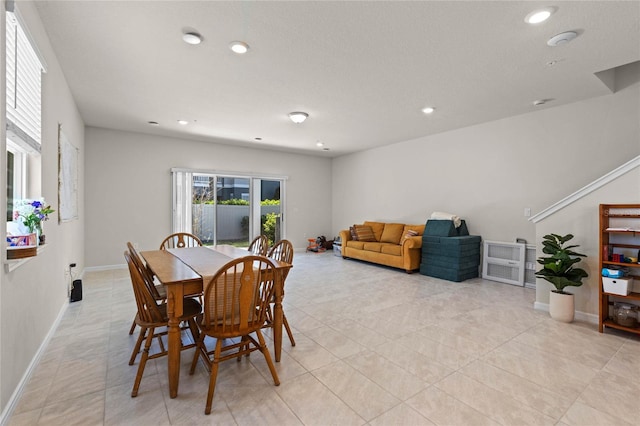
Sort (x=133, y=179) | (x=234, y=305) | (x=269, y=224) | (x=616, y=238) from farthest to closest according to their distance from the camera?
(x=269, y=224)
(x=133, y=179)
(x=616, y=238)
(x=234, y=305)

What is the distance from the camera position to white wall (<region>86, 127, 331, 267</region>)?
18.7 ft

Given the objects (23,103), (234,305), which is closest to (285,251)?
(234,305)

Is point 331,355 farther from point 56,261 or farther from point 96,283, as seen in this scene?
point 96,283

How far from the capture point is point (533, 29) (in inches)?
98.7

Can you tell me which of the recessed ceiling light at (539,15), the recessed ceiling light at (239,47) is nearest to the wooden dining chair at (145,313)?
the recessed ceiling light at (239,47)

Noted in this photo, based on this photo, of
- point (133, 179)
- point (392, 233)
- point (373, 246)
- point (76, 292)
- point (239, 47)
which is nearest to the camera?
point (239, 47)

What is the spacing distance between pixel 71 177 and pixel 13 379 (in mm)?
2945

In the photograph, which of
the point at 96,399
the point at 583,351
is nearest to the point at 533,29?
the point at 583,351

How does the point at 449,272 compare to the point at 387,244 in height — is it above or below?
below

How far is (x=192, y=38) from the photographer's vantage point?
8.55ft

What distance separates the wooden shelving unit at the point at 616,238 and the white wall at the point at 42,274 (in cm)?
473

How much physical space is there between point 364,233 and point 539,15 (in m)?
4.98

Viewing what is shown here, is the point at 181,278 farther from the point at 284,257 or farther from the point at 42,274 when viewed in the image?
the point at 42,274

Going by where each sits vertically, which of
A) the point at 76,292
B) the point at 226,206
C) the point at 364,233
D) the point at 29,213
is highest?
the point at 226,206
